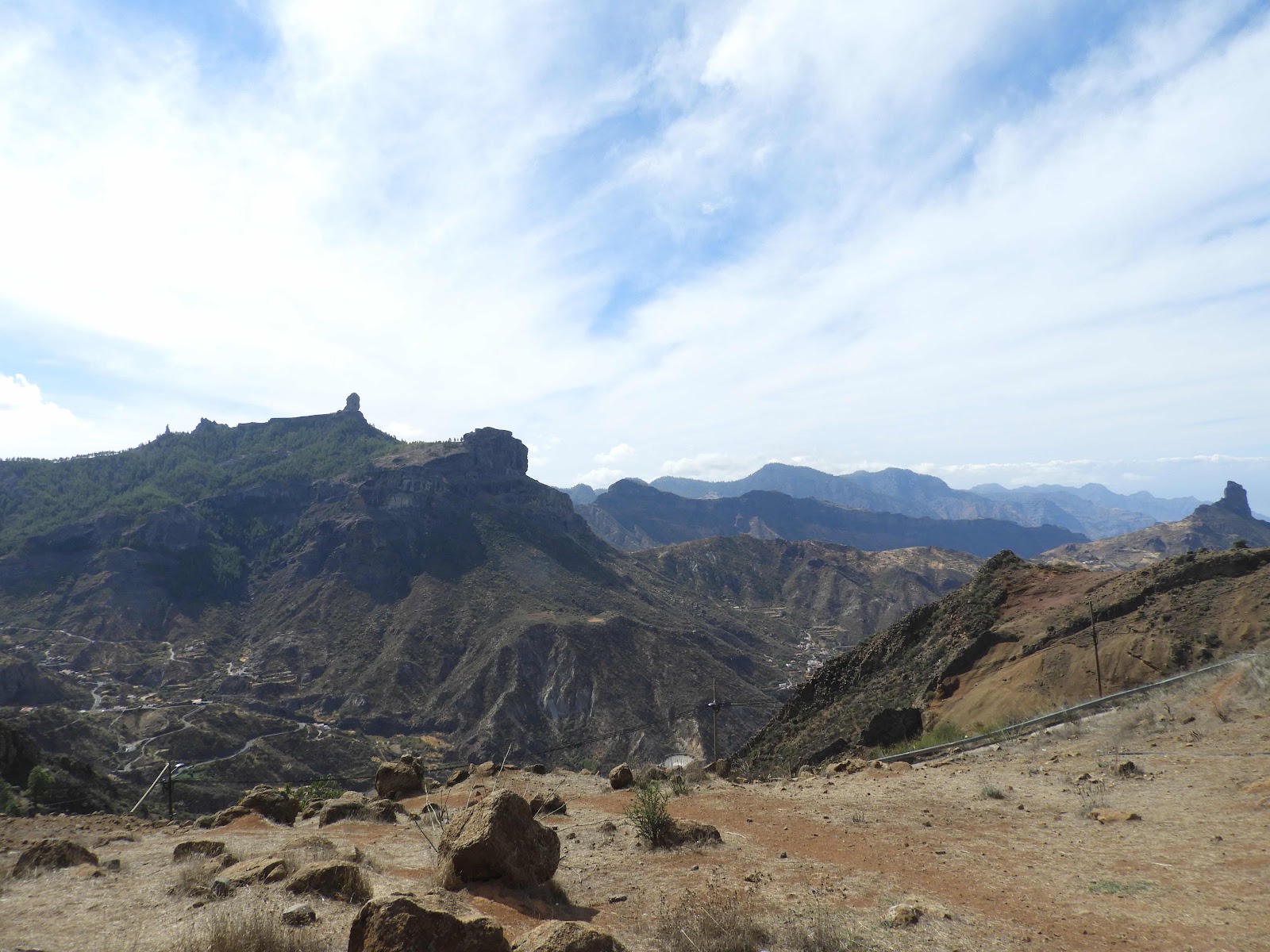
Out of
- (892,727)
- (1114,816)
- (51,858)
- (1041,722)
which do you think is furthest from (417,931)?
(892,727)

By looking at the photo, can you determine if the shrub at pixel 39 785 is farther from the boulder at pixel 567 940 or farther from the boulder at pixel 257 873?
the boulder at pixel 567 940

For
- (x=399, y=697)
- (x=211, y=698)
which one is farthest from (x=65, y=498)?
(x=399, y=697)

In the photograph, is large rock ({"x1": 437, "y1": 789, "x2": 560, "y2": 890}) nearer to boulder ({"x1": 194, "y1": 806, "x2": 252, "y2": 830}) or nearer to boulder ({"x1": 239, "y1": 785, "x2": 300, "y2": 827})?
boulder ({"x1": 239, "y1": 785, "x2": 300, "y2": 827})

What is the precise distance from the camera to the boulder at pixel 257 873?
27.8 ft

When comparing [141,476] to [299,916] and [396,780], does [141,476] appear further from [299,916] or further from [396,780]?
[299,916]

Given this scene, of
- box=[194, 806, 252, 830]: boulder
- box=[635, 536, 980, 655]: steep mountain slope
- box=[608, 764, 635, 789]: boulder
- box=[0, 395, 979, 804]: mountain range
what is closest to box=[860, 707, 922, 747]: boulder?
box=[608, 764, 635, 789]: boulder

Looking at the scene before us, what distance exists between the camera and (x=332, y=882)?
312 inches

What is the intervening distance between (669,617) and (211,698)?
261 ft

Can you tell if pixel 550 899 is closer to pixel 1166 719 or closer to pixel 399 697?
pixel 1166 719

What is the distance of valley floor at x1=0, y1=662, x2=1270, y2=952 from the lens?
646 centimetres

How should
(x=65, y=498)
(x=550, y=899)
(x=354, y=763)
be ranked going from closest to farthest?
(x=550, y=899) < (x=354, y=763) < (x=65, y=498)

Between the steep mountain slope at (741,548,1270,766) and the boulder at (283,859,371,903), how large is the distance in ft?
71.5

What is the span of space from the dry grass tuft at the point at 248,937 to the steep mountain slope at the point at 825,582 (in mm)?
159037

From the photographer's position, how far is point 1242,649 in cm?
2041
